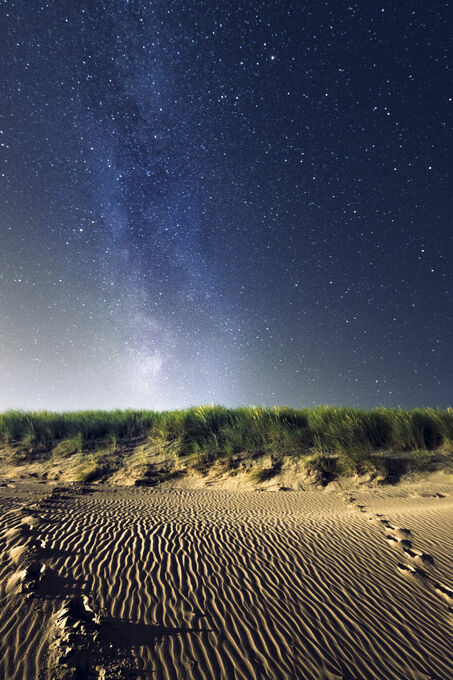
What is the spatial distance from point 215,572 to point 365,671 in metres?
1.54

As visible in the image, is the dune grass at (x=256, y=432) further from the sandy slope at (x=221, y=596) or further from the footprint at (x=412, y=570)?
the footprint at (x=412, y=570)

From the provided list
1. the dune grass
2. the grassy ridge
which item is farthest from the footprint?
the grassy ridge

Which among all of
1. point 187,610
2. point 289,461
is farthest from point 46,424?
point 187,610

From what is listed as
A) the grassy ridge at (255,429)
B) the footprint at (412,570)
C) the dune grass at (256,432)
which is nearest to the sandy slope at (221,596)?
the footprint at (412,570)

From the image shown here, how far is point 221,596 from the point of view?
2830mm

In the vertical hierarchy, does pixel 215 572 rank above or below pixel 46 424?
below

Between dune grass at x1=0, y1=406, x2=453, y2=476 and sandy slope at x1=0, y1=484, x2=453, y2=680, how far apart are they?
13.8 feet

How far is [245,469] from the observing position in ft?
30.8

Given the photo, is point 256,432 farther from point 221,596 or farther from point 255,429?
point 221,596

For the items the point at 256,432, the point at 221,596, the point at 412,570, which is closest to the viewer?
the point at 221,596

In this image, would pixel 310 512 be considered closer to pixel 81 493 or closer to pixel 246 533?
pixel 246 533

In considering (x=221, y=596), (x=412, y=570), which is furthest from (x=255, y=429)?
(x=221, y=596)

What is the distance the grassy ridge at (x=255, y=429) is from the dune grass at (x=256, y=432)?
0.08ft

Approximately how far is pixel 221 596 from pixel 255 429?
7881mm
